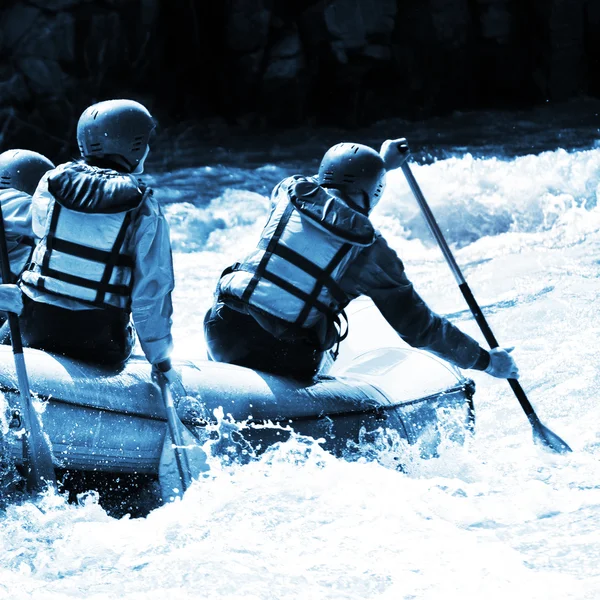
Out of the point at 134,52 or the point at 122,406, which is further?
the point at 134,52

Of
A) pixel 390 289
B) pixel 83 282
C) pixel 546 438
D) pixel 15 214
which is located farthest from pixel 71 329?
pixel 546 438

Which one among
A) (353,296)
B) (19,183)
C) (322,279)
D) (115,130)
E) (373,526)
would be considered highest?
(115,130)

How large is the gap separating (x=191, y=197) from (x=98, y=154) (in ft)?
32.2

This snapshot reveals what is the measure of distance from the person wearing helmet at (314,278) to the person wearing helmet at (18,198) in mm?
862

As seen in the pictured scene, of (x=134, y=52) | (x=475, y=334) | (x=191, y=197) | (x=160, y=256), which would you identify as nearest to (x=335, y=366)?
(x=160, y=256)

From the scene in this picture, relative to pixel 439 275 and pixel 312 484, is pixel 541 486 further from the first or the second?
pixel 439 275

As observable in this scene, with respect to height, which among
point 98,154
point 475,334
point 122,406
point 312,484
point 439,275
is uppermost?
point 98,154

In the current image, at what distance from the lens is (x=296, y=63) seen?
1744 centimetres

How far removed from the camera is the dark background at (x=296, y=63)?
50.5 ft

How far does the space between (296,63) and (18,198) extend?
13.9 metres

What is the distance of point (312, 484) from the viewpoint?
12.0ft

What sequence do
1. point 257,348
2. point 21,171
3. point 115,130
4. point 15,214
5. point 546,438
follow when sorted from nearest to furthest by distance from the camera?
point 115,130 < point 257,348 < point 15,214 < point 21,171 < point 546,438

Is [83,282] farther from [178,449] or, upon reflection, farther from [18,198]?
[18,198]

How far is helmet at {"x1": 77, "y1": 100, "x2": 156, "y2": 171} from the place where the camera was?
11.5 feet
